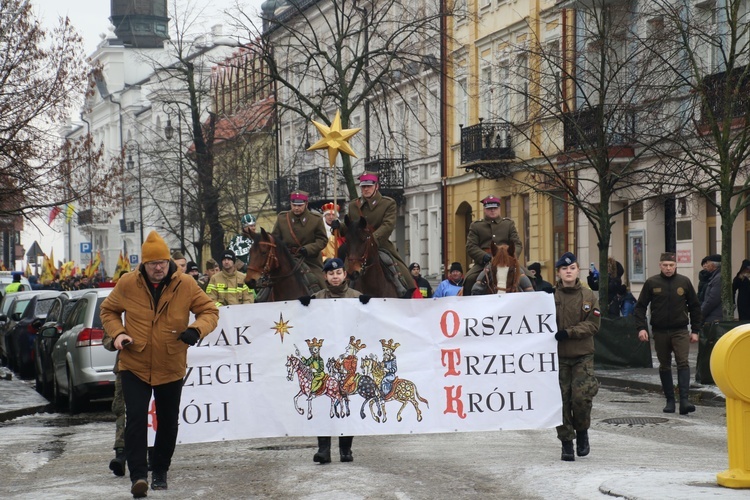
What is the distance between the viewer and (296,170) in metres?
61.8

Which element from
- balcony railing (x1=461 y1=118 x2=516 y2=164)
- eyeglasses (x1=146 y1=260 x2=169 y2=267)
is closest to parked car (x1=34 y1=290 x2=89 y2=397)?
eyeglasses (x1=146 y1=260 x2=169 y2=267)

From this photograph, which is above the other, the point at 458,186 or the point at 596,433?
the point at 458,186

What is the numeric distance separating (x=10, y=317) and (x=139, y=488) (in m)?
22.1

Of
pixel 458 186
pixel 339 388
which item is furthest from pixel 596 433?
pixel 458 186

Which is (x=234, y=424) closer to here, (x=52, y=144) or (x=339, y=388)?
(x=339, y=388)

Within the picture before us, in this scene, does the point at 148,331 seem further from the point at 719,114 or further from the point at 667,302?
the point at 719,114

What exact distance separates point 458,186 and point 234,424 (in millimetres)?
36133

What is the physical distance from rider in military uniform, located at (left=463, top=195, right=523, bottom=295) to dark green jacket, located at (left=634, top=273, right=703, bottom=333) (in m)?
1.64

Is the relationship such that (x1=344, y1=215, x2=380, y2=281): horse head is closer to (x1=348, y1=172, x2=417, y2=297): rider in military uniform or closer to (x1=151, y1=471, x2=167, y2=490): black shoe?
(x1=348, y1=172, x2=417, y2=297): rider in military uniform

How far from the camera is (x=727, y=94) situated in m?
22.5

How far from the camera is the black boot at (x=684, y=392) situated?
58.0 ft

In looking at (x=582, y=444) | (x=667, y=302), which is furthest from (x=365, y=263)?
(x=667, y=302)

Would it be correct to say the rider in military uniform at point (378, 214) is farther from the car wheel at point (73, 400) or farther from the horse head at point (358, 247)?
the car wheel at point (73, 400)

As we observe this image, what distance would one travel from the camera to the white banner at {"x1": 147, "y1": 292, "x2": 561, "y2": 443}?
489 inches
